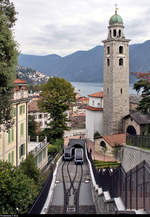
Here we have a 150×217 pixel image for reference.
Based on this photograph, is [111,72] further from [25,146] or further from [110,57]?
[25,146]

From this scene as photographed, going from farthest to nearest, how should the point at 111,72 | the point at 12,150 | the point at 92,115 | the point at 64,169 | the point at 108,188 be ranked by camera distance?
the point at 92,115 → the point at 111,72 → the point at 64,169 → the point at 12,150 → the point at 108,188

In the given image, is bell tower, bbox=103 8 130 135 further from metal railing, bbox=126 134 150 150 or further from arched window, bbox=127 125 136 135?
metal railing, bbox=126 134 150 150

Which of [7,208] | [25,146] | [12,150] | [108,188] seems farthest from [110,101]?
[7,208]

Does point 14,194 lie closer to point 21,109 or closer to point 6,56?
point 6,56

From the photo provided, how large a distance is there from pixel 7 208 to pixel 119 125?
124 ft

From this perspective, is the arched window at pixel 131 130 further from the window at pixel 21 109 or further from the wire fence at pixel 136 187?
the wire fence at pixel 136 187

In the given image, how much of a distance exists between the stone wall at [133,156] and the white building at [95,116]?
77.0ft

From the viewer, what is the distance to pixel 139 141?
2352 centimetres

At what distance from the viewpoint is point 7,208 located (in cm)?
1062

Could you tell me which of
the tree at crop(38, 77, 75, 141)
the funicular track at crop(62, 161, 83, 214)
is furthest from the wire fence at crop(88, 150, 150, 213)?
the tree at crop(38, 77, 75, 141)

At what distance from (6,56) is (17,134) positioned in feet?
43.5

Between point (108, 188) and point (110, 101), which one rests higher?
point (110, 101)

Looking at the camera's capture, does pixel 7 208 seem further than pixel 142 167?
Yes

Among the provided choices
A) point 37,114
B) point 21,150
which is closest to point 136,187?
point 21,150
